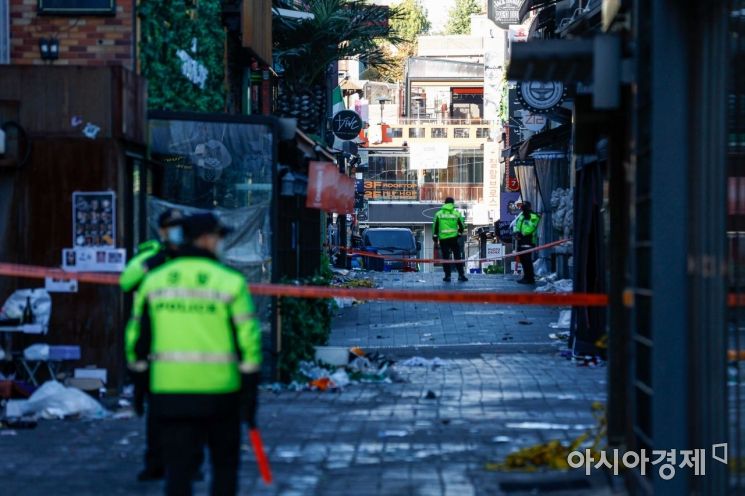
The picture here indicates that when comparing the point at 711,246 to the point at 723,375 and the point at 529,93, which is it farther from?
the point at 529,93

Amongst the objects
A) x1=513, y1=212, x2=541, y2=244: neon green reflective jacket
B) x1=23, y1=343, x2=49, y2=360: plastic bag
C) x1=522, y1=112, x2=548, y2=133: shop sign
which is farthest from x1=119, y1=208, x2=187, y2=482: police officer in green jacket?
x1=522, y1=112, x2=548, y2=133: shop sign

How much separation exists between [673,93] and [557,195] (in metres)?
25.9

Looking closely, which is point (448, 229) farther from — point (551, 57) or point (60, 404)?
point (551, 57)

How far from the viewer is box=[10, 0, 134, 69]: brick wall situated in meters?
15.3

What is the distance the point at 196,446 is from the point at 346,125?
31.1 meters

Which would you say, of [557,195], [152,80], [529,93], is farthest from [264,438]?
[557,195]

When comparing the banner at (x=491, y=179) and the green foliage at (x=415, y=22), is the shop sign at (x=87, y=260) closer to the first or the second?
the banner at (x=491, y=179)

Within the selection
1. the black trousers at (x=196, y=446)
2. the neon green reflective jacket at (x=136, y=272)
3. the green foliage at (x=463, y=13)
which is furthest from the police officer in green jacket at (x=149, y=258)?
the green foliage at (x=463, y=13)

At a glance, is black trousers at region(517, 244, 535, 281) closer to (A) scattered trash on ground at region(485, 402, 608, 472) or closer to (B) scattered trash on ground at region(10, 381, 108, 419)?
(B) scattered trash on ground at region(10, 381, 108, 419)

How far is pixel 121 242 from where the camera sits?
13.6 metres

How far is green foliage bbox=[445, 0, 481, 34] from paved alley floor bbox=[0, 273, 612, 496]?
9078 centimetres

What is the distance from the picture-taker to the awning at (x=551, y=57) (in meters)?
8.20

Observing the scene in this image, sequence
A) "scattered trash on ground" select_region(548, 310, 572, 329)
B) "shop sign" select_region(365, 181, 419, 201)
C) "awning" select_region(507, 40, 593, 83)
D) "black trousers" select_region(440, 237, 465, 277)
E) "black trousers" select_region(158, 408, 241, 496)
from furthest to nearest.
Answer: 1. "shop sign" select_region(365, 181, 419, 201)
2. "black trousers" select_region(440, 237, 465, 277)
3. "scattered trash on ground" select_region(548, 310, 572, 329)
4. "awning" select_region(507, 40, 593, 83)
5. "black trousers" select_region(158, 408, 241, 496)

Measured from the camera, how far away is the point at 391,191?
80.9m
